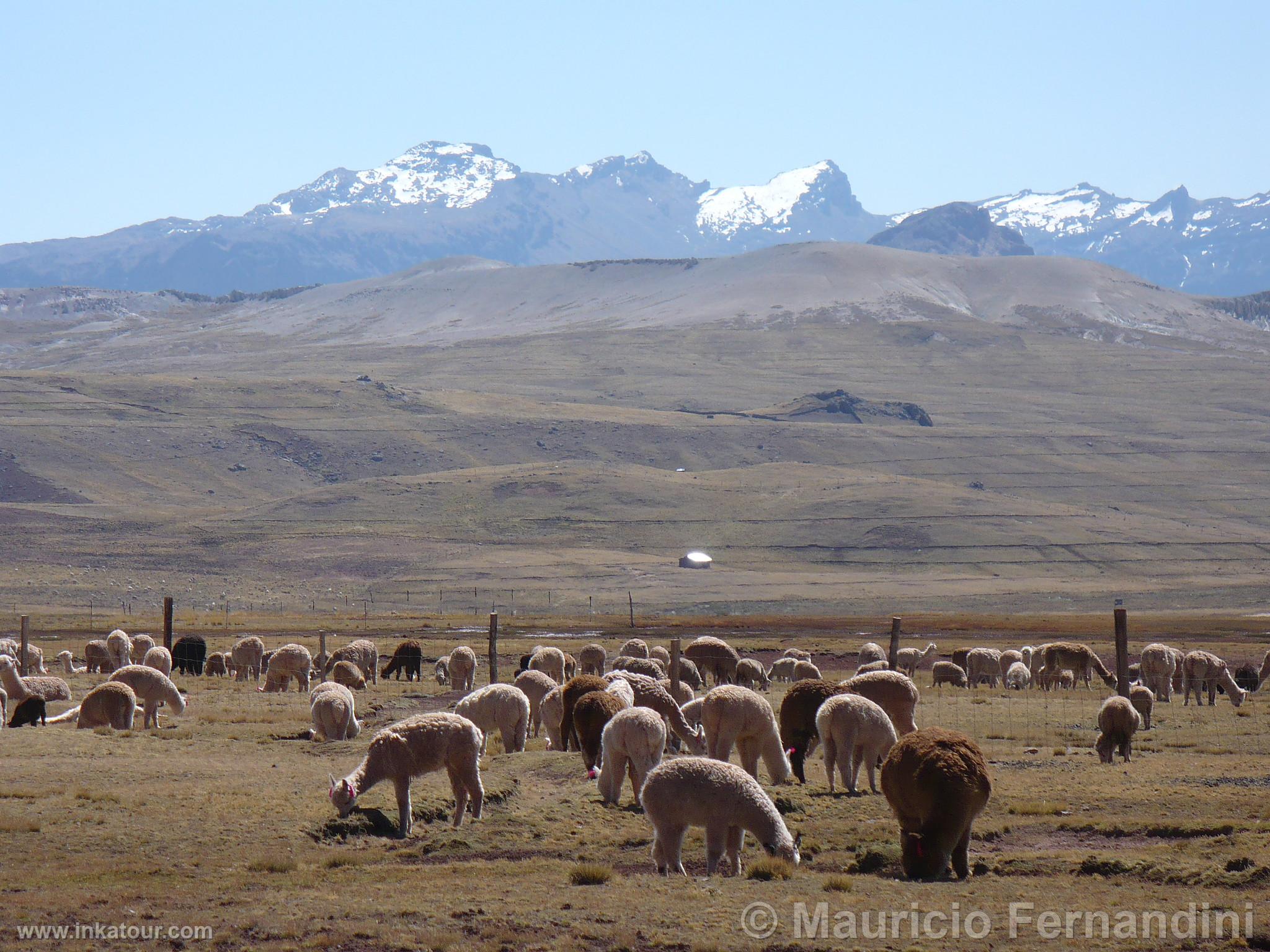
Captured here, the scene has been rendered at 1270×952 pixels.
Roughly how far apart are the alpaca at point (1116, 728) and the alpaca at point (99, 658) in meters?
24.3

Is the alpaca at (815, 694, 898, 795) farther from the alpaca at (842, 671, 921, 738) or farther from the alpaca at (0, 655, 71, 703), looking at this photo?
the alpaca at (0, 655, 71, 703)

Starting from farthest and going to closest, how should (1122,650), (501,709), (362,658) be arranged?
(362,658) < (1122,650) < (501,709)

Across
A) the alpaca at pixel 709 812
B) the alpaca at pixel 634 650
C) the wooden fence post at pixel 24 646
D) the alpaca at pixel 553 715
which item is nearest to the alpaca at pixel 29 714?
the wooden fence post at pixel 24 646

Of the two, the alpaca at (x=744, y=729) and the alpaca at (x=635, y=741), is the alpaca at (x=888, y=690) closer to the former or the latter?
the alpaca at (x=744, y=729)

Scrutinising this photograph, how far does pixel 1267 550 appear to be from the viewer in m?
118

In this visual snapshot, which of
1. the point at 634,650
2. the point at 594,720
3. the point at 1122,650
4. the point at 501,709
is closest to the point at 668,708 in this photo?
the point at 594,720

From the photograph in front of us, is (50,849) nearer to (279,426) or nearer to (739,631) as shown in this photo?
(739,631)

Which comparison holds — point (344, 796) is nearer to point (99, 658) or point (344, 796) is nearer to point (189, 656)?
point (99, 658)

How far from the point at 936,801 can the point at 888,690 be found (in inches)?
235

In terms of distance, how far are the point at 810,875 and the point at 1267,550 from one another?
394ft

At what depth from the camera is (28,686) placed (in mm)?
23516

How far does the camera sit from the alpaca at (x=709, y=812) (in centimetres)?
1180

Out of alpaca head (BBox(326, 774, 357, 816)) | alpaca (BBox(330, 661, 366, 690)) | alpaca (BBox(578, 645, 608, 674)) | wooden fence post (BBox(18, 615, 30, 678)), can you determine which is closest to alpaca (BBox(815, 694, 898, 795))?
alpaca head (BBox(326, 774, 357, 816))

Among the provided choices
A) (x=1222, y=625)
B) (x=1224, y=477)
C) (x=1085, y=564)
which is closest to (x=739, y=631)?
(x=1222, y=625)
